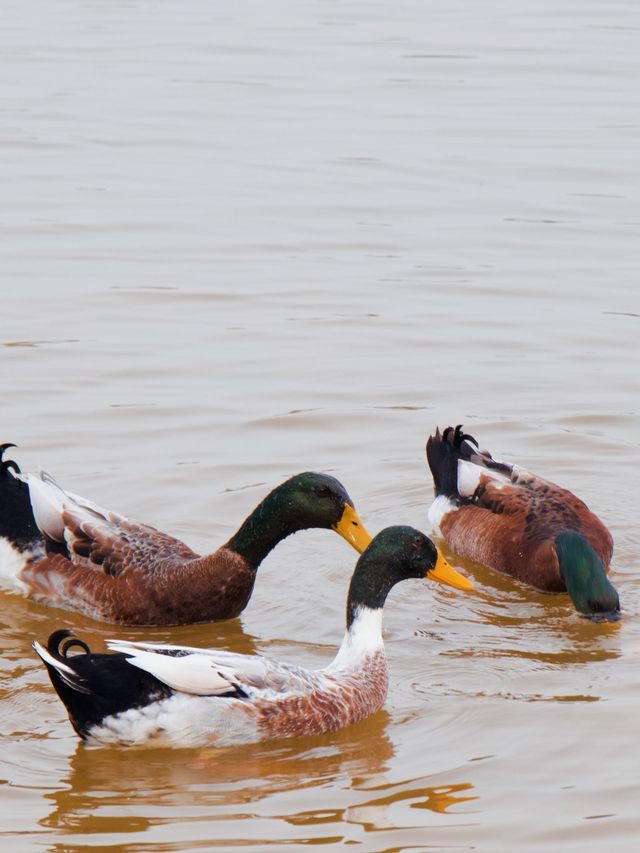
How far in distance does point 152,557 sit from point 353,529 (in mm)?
1067

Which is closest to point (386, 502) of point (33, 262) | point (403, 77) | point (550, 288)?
point (550, 288)

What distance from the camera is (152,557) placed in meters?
9.21

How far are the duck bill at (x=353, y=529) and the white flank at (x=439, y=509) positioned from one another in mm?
1545

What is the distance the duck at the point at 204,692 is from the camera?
279 inches

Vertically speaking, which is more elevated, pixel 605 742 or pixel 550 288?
pixel 550 288

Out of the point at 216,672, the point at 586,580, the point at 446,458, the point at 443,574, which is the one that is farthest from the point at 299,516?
the point at 216,672

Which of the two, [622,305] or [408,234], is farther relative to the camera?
[408,234]

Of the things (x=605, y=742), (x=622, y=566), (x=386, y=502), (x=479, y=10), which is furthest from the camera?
(x=479, y=10)

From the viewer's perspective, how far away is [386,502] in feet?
35.2

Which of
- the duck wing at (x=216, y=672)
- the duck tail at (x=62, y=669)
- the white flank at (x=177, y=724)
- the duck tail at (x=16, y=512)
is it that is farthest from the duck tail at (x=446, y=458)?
the duck tail at (x=62, y=669)

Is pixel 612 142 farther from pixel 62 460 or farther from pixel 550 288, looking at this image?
pixel 62 460

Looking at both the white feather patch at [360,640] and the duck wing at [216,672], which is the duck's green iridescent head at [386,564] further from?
the duck wing at [216,672]

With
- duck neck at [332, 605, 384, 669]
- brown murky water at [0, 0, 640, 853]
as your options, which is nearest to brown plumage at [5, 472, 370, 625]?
brown murky water at [0, 0, 640, 853]

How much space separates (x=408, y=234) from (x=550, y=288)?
6.41ft
